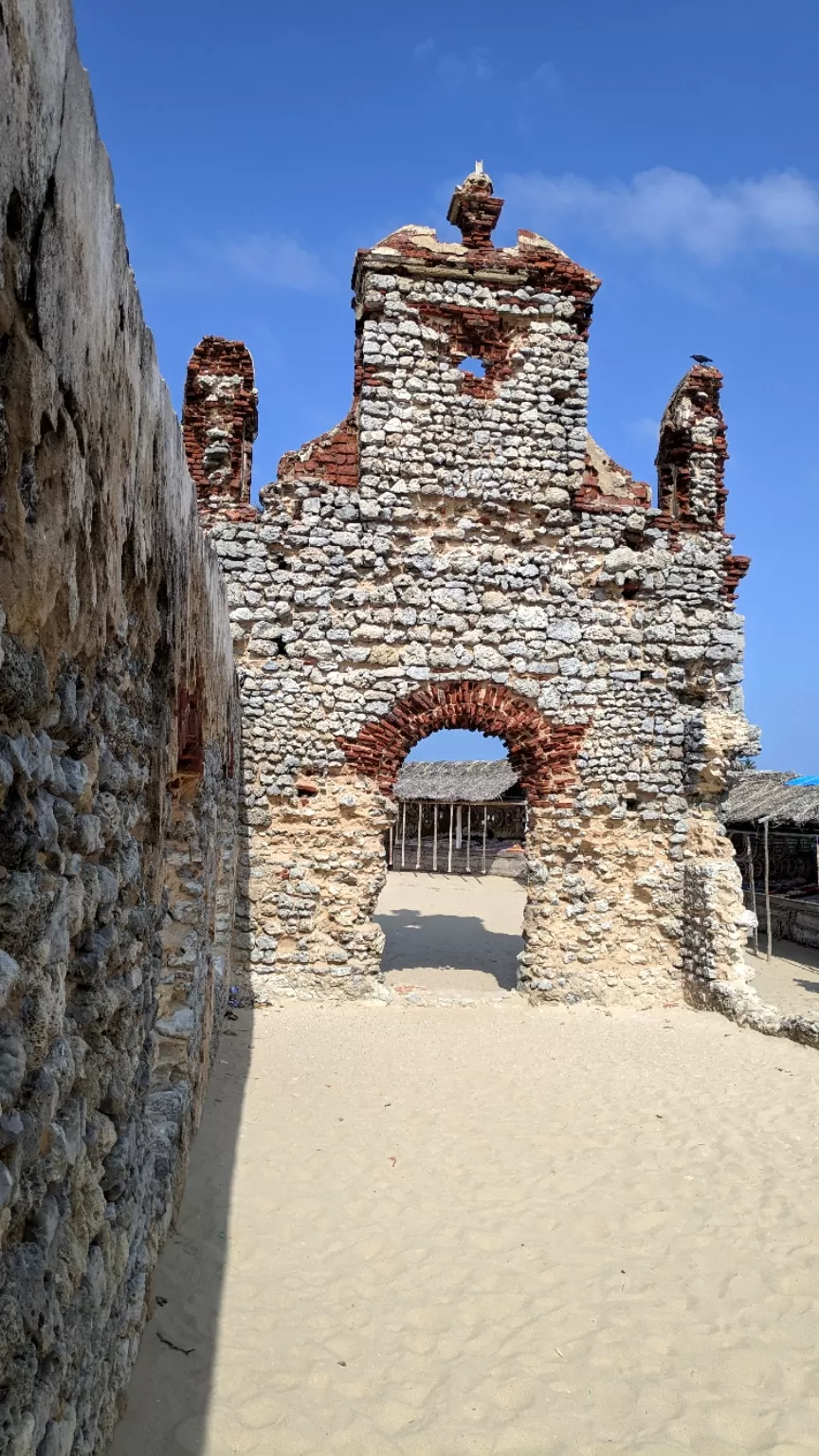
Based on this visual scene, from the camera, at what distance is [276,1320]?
11.8 feet

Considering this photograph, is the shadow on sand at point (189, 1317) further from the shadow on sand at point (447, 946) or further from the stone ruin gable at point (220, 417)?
the stone ruin gable at point (220, 417)

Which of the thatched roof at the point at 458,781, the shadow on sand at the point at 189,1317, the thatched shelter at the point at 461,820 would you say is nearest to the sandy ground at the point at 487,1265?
the shadow on sand at the point at 189,1317

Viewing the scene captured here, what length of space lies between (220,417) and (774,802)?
1069 cm

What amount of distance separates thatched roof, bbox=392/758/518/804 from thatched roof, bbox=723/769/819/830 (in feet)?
24.8

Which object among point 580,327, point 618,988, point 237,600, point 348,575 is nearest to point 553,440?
point 580,327

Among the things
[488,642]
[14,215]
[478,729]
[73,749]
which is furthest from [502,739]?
[14,215]

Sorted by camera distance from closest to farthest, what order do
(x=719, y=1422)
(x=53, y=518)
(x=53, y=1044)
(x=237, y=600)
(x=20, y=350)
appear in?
(x=20, y=350) < (x=53, y=518) < (x=53, y=1044) < (x=719, y=1422) < (x=237, y=600)

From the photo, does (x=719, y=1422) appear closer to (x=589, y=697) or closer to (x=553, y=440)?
(x=589, y=697)

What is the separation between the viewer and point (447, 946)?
13.3 meters

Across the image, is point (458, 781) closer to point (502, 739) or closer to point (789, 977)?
point (789, 977)

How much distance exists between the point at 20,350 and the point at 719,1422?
3.84 meters

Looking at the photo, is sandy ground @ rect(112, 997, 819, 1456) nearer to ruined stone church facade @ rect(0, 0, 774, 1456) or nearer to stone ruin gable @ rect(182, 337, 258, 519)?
ruined stone church facade @ rect(0, 0, 774, 1456)

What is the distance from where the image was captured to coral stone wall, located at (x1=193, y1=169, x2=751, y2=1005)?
884cm

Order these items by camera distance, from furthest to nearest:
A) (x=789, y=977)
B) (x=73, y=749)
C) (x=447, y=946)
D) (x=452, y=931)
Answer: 1. (x=452, y=931)
2. (x=447, y=946)
3. (x=789, y=977)
4. (x=73, y=749)
